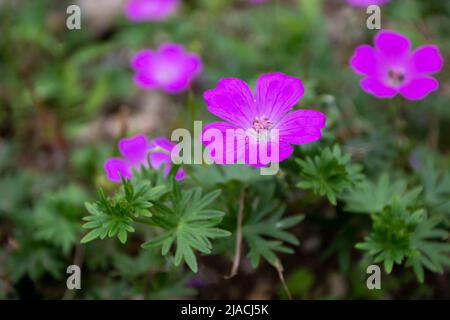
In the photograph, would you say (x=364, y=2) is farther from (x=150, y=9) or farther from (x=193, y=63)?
(x=150, y=9)

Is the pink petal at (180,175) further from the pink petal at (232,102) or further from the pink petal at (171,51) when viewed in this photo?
the pink petal at (171,51)

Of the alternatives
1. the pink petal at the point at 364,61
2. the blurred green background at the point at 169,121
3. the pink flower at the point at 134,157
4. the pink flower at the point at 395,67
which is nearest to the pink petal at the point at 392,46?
the pink flower at the point at 395,67

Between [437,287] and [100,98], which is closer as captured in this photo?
[437,287]

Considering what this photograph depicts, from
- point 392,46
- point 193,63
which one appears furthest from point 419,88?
point 193,63
